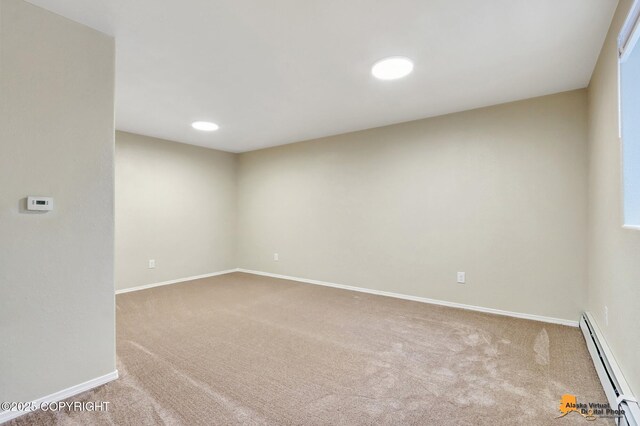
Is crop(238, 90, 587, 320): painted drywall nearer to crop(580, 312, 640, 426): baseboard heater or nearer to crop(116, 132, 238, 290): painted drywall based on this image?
crop(580, 312, 640, 426): baseboard heater

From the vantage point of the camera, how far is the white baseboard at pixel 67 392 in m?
1.57

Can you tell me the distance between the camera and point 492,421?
157cm

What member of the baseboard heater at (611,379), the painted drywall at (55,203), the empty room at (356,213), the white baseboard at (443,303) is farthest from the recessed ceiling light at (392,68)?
the white baseboard at (443,303)

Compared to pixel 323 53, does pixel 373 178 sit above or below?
below

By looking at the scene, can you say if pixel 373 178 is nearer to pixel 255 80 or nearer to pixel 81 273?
pixel 255 80

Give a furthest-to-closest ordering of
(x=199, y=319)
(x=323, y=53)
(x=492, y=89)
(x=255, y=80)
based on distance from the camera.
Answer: (x=199, y=319)
(x=492, y=89)
(x=255, y=80)
(x=323, y=53)

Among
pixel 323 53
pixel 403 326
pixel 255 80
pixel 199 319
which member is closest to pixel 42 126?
pixel 255 80

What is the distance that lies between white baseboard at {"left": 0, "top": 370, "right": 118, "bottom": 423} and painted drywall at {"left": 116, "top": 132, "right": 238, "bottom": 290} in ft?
8.77

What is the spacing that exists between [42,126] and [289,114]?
2.36 meters

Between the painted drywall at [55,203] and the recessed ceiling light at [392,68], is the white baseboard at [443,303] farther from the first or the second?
the painted drywall at [55,203]

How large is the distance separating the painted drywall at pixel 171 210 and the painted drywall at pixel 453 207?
1.17 metres

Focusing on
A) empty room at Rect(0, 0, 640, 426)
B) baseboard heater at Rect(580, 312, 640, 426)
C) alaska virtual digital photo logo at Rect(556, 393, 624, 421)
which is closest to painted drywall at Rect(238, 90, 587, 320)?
empty room at Rect(0, 0, 640, 426)

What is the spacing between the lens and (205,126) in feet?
13.2

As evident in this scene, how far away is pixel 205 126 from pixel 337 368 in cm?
337
